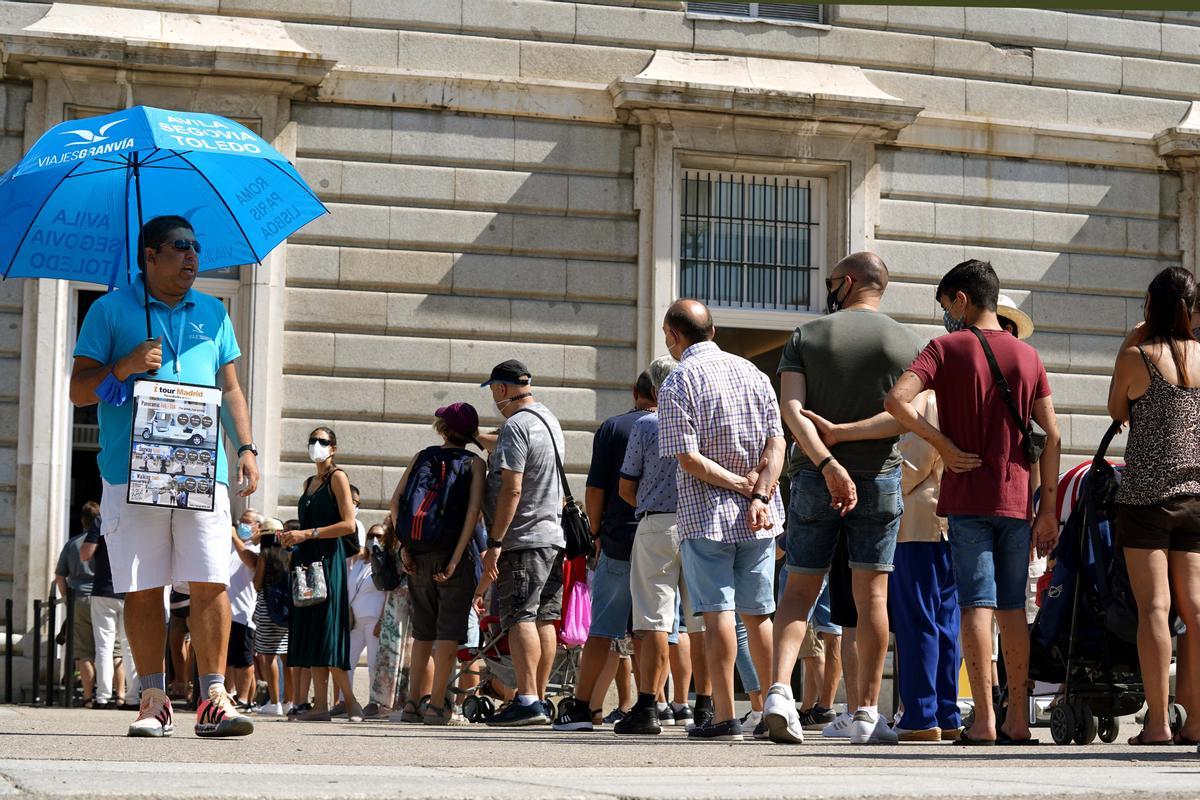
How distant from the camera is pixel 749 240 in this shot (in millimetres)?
15250

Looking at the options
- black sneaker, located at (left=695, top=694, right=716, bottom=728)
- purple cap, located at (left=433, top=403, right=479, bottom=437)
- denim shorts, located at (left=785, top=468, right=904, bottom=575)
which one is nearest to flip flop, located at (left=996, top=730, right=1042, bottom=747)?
denim shorts, located at (left=785, top=468, right=904, bottom=575)

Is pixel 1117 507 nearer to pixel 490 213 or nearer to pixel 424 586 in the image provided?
pixel 424 586

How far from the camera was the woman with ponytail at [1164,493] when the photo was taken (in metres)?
6.82

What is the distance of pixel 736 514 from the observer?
286 inches

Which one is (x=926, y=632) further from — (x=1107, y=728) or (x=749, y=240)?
(x=749, y=240)

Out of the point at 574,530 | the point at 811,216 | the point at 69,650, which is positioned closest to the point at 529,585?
the point at 574,530

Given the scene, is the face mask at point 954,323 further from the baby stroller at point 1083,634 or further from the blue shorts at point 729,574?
the blue shorts at point 729,574

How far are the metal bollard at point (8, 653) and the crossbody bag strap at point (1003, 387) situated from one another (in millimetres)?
7929

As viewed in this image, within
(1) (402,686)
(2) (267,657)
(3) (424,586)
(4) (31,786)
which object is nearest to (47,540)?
(2) (267,657)

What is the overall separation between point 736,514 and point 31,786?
12.1ft

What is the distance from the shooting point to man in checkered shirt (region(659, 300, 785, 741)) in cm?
725

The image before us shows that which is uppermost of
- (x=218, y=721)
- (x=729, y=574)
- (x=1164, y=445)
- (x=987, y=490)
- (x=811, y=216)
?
(x=811, y=216)

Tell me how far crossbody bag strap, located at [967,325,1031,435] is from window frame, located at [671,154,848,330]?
7725 millimetres

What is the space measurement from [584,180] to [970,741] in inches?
332
